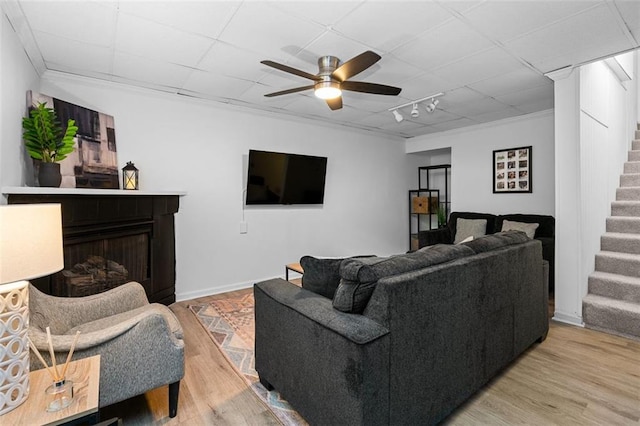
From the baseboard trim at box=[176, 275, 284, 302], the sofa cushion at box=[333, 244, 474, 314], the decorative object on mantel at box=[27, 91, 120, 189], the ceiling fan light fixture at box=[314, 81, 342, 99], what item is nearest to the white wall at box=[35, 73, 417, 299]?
the baseboard trim at box=[176, 275, 284, 302]

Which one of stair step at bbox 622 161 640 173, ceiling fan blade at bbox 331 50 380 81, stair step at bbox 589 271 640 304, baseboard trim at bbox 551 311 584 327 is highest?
ceiling fan blade at bbox 331 50 380 81

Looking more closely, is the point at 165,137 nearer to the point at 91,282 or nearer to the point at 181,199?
the point at 181,199

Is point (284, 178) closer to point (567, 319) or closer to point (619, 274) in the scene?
point (567, 319)

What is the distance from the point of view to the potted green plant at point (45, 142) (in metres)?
2.40

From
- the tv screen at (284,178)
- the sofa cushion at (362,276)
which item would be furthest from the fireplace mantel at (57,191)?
the sofa cushion at (362,276)

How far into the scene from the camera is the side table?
1119 mm

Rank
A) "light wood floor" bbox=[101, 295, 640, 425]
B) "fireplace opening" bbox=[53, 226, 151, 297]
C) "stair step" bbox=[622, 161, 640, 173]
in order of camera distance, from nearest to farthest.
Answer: "light wood floor" bbox=[101, 295, 640, 425], "fireplace opening" bbox=[53, 226, 151, 297], "stair step" bbox=[622, 161, 640, 173]

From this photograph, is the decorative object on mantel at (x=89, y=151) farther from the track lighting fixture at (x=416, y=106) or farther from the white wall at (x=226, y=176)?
the track lighting fixture at (x=416, y=106)

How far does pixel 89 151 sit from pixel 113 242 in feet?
3.09

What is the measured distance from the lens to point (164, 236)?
3521 mm

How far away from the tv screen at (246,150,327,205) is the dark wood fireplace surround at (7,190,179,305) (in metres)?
1.11

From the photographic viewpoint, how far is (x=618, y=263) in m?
3.31

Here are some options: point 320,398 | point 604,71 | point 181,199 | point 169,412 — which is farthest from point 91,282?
point 604,71

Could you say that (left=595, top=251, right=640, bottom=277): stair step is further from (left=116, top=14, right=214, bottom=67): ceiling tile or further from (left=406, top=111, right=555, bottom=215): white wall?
(left=116, top=14, right=214, bottom=67): ceiling tile
